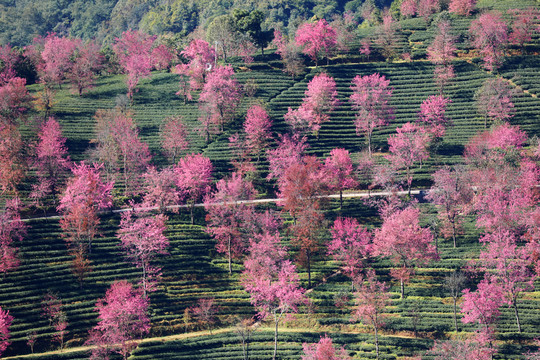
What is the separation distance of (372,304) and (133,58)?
247 ft

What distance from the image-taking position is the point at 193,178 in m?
84.1

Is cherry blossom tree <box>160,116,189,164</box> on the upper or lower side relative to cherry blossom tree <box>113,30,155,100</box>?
lower

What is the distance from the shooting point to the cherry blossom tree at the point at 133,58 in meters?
111

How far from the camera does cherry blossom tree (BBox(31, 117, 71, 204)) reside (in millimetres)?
82125

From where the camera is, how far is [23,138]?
3625 inches

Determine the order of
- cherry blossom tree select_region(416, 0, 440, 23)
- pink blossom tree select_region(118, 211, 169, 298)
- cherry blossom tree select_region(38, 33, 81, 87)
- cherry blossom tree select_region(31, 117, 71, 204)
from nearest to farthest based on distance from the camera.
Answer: pink blossom tree select_region(118, 211, 169, 298)
cherry blossom tree select_region(31, 117, 71, 204)
cherry blossom tree select_region(38, 33, 81, 87)
cherry blossom tree select_region(416, 0, 440, 23)

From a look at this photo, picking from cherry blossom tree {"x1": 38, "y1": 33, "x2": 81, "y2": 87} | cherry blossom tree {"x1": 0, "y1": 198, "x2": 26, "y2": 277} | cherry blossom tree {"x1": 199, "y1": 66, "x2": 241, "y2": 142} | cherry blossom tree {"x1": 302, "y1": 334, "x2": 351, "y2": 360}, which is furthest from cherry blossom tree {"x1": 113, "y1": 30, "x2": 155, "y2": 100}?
cherry blossom tree {"x1": 302, "y1": 334, "x2": 351, "y2": 360}

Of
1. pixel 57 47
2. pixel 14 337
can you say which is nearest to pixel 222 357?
pixel 14 337

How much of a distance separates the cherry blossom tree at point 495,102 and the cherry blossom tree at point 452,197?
18.7 meters

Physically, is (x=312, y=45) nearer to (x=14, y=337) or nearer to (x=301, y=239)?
(x=301, y=239)

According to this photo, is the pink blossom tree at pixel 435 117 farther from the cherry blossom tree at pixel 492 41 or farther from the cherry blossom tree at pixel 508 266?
the cherry blossom tree at pixel 508 266

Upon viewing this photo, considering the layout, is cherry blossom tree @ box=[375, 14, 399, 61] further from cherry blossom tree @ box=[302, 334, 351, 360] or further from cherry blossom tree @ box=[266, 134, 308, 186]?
cherry blossom tree @ box=[302, 334, 351, 360]

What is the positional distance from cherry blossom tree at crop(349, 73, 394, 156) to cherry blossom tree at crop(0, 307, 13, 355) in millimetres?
59175

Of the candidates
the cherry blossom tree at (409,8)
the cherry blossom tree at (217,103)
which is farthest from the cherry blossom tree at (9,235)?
the cherry blossom tree at (409,8)
